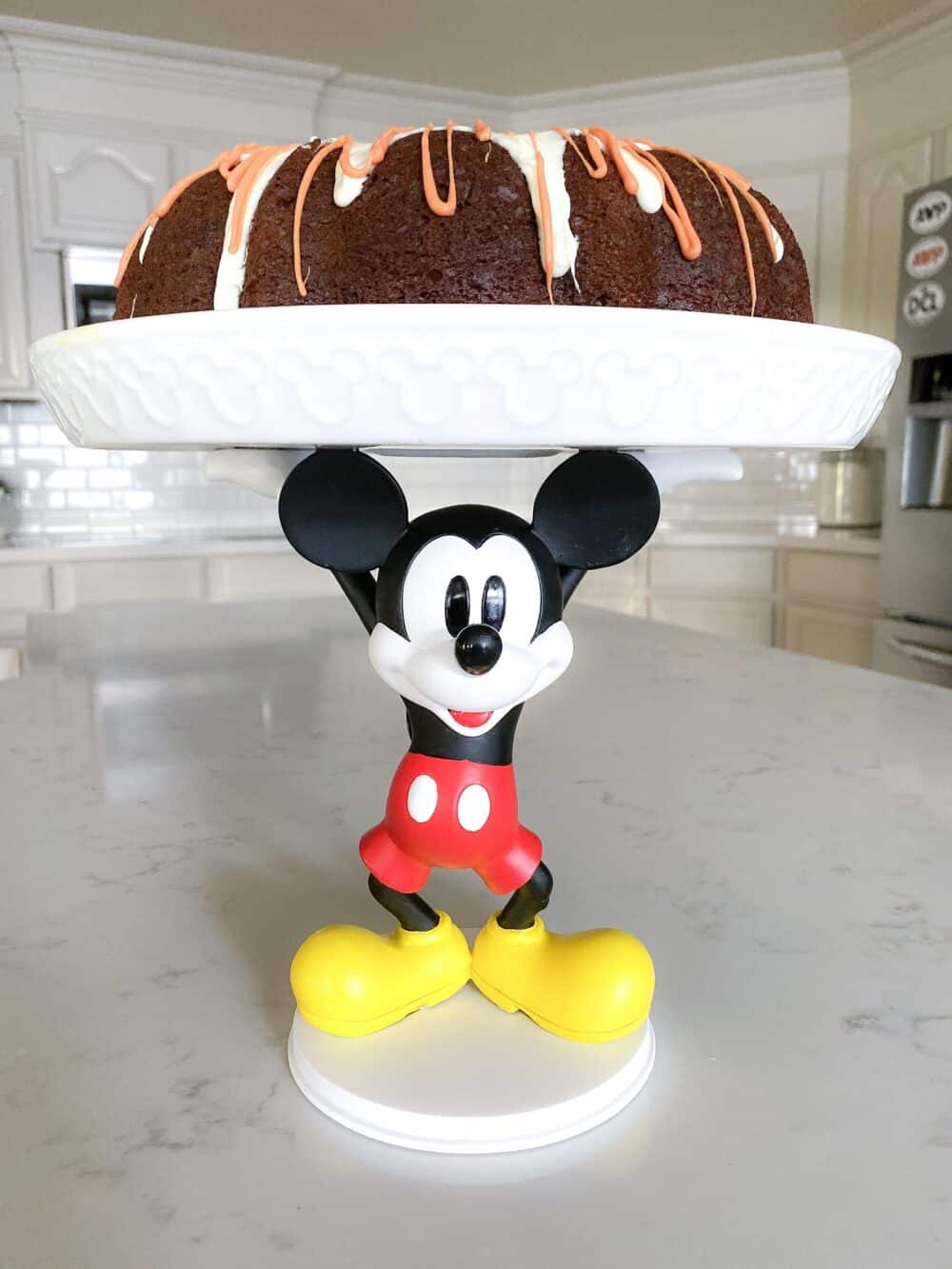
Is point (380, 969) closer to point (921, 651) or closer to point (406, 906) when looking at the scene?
point (406, 906)

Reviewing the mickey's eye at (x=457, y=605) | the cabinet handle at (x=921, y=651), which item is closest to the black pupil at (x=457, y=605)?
the mickey's eye at (x=457, y=605)

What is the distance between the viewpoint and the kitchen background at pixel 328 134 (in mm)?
2797

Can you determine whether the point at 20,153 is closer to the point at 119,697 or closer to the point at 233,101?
the point at 233,101

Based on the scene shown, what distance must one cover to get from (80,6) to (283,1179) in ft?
10.3

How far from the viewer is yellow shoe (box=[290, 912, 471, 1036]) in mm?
460

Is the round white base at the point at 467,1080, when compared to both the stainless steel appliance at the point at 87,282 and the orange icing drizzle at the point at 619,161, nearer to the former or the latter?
the orange icing drizzle at the point at 619,161

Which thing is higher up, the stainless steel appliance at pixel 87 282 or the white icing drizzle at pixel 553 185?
the stainless steel appliance at pixel 87 282

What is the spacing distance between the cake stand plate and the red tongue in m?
0.15

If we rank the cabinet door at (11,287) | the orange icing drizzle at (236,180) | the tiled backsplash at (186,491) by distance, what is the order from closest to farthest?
1. the orange icing drizzle at (236,180)
2. the cabinet door at (11,287)
3. the tiled backsplash at (186,491)

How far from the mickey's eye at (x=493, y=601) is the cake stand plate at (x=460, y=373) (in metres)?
0.10

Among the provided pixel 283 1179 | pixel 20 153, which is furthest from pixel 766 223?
pixel 20 153

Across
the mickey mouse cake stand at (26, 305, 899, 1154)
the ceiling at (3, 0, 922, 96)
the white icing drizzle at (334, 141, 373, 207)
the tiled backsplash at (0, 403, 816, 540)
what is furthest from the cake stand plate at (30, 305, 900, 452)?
the tiled backsplash at (0, 403, 816, 540)

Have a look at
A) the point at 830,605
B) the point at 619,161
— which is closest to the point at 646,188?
the point at 619,161

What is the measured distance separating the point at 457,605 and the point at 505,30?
2.87m
